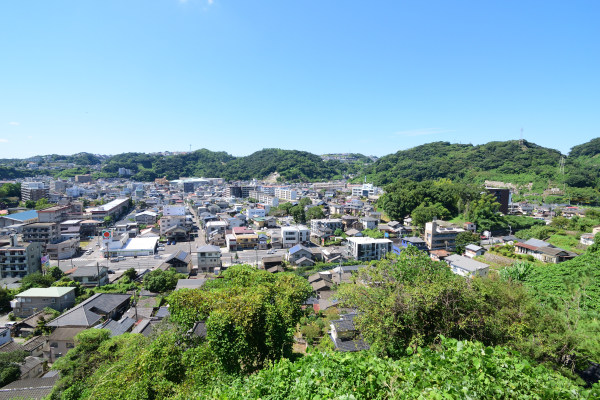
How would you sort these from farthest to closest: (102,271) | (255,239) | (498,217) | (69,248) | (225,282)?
(498,217)
(255,239)
(69,248)
(102,271)
(225,282)

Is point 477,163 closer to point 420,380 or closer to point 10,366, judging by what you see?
point 420,380

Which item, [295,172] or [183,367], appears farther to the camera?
[295,172]

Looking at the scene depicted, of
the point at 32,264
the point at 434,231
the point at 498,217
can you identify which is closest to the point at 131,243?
the point at 32,264

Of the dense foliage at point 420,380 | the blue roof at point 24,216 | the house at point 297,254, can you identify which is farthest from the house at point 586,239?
the blue roof at point 24,216

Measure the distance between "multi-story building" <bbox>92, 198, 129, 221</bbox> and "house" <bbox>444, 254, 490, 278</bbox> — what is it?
143ft

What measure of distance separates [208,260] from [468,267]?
19.9 m

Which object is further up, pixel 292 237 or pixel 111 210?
pixel 111 210

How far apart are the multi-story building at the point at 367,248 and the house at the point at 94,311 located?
698 inches

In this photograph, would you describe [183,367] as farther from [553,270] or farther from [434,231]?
[434,231]

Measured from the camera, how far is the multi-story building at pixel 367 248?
1025 inches

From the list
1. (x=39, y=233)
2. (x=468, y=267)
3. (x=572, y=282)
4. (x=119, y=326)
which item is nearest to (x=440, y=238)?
(x=468, y=267)

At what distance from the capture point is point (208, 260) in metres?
24.4

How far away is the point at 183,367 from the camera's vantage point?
6625 millimetres

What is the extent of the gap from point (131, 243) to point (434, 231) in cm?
3068
